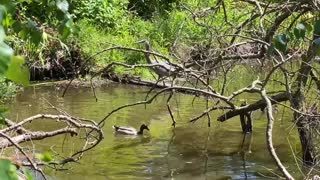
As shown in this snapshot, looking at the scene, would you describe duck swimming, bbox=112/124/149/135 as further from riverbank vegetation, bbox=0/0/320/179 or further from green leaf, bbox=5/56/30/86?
green leaf, bbox=5/56/30/86

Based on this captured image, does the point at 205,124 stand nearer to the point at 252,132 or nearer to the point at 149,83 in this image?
the point at 252,132

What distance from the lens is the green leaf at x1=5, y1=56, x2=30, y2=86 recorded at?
1.10 m

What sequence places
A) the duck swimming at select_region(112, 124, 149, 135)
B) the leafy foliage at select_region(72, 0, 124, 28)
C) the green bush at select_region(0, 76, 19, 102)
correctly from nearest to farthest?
the duck swimming at select_region(112, 124, 149, 135) < the green bush at select_region(0, 76, 19, 102) < the leafy foliage at select_region(72, 0, 124, 28)

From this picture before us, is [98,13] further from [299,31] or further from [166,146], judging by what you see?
[299,31]

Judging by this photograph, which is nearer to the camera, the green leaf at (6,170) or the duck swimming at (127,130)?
the green leaf at (6,170)

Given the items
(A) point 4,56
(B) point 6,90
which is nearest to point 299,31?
(A) point 4,56

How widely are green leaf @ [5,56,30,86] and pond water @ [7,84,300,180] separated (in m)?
6.88

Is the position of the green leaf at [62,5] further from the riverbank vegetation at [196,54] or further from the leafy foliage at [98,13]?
the leafy foliage at [98,13]

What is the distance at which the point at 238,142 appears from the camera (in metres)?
10.4

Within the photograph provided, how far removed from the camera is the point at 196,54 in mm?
11375

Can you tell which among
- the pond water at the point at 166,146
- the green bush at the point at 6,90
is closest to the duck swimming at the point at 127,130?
the pond water at the point at 166,146

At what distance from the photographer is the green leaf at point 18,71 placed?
1100 mm

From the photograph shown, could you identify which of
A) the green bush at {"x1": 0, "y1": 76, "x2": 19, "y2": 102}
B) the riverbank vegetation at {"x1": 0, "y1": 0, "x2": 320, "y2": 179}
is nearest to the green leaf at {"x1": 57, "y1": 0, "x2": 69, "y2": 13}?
the riverbank vegetation at {"x1": 0, "y1": 0, "x2": 320, "y2": 179}

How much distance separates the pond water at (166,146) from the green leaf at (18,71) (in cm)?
688
